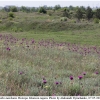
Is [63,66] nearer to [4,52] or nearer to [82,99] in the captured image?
[4,52]

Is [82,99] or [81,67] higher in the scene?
[82,99]

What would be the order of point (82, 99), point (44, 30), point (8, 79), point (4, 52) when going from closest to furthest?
1. point (82, 99)
2. point (8, 79)
3. point (4, 52)
4. point (44, 30)

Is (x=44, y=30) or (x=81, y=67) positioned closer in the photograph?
(x=81, y=67)

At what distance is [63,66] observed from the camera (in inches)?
294

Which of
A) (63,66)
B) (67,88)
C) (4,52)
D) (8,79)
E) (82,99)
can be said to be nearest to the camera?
(82,99)

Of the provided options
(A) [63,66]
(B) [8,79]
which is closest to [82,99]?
(B) [8,79]

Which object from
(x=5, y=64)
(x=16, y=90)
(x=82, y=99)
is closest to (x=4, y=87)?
(x=16, y=90)

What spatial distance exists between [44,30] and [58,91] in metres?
29.7

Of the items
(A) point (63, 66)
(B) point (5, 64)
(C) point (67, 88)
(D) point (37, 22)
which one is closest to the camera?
(C) point (67, 88)

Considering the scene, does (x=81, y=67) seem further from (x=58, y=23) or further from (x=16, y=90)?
(x=58, y=23)

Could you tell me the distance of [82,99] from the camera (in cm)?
357

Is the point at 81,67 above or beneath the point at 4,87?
beneath

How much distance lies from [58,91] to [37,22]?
3287 centimetres

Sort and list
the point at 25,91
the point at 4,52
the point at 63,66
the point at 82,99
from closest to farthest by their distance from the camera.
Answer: the point at 82,99 → the point at 25,91 → the point at 63,66 → the point at 4,52
